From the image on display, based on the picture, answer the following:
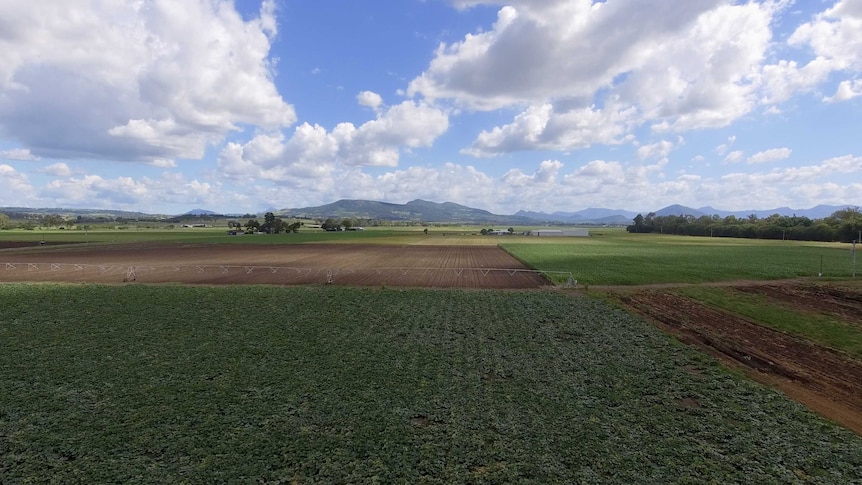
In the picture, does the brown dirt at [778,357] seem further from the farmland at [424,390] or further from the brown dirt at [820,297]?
the brown dirt at [820,297]

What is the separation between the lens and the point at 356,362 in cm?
1443

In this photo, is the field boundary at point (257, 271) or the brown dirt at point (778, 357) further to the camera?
the field boundary at point (257, 271)

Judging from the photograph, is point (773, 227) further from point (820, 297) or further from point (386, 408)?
point (386, 408)

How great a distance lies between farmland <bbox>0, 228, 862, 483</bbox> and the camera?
327 inches

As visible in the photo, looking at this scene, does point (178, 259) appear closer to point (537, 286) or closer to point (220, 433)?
point (537, 286)

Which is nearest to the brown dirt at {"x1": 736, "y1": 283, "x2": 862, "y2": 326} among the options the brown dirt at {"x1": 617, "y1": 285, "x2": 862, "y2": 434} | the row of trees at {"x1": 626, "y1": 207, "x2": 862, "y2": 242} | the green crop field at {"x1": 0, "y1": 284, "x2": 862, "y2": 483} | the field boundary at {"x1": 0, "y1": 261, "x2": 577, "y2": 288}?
the brown dirt at {"x1": 617, "y1": 285, "x2": 862, "y2": 434}

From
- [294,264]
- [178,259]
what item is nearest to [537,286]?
[294,264]

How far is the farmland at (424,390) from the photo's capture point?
830cm

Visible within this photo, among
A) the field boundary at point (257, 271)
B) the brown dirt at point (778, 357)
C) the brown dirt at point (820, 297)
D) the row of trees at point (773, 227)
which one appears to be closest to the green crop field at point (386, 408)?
the brown dirt at point (778, 357)

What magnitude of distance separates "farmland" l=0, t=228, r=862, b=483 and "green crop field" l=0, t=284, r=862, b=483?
6 cm

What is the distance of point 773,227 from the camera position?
120562 millimetres

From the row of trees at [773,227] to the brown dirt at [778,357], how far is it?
104978mm

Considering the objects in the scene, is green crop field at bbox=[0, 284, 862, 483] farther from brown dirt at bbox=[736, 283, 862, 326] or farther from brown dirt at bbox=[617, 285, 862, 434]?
brown dirt at bbox=[736, 283, 862, 326]

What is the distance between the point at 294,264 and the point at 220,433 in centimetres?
4248
